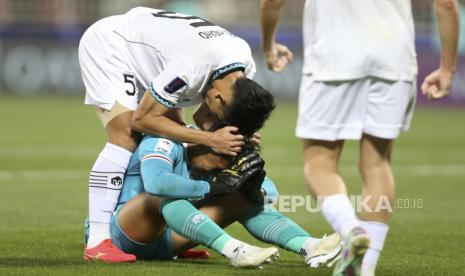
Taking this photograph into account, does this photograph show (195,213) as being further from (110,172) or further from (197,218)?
(110,172)

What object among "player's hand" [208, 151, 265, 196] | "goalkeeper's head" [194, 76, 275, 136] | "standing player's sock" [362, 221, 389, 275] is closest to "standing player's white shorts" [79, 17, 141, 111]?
"goalkeeper's head" [194, 76, 275, 136]

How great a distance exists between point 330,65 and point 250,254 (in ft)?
3.41

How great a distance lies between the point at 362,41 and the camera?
5.33 metres

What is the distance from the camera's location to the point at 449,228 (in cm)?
802

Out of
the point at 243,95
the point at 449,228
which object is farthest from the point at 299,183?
the point at 243,95

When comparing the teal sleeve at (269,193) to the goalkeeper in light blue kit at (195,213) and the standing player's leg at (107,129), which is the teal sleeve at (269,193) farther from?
the standing player's leg at (107,129)

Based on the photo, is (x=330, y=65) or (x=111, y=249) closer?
(x=330, y=65)

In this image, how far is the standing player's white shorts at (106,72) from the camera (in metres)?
6.52

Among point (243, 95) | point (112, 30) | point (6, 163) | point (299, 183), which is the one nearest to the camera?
point (243, 95)

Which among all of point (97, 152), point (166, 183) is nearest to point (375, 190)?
point (166, 183)

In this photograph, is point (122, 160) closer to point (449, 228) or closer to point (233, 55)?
point (233, 55)

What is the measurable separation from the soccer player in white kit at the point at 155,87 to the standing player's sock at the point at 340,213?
29.7 inches

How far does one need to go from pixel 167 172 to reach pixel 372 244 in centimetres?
116

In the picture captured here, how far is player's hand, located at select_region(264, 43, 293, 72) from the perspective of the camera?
663 cm
